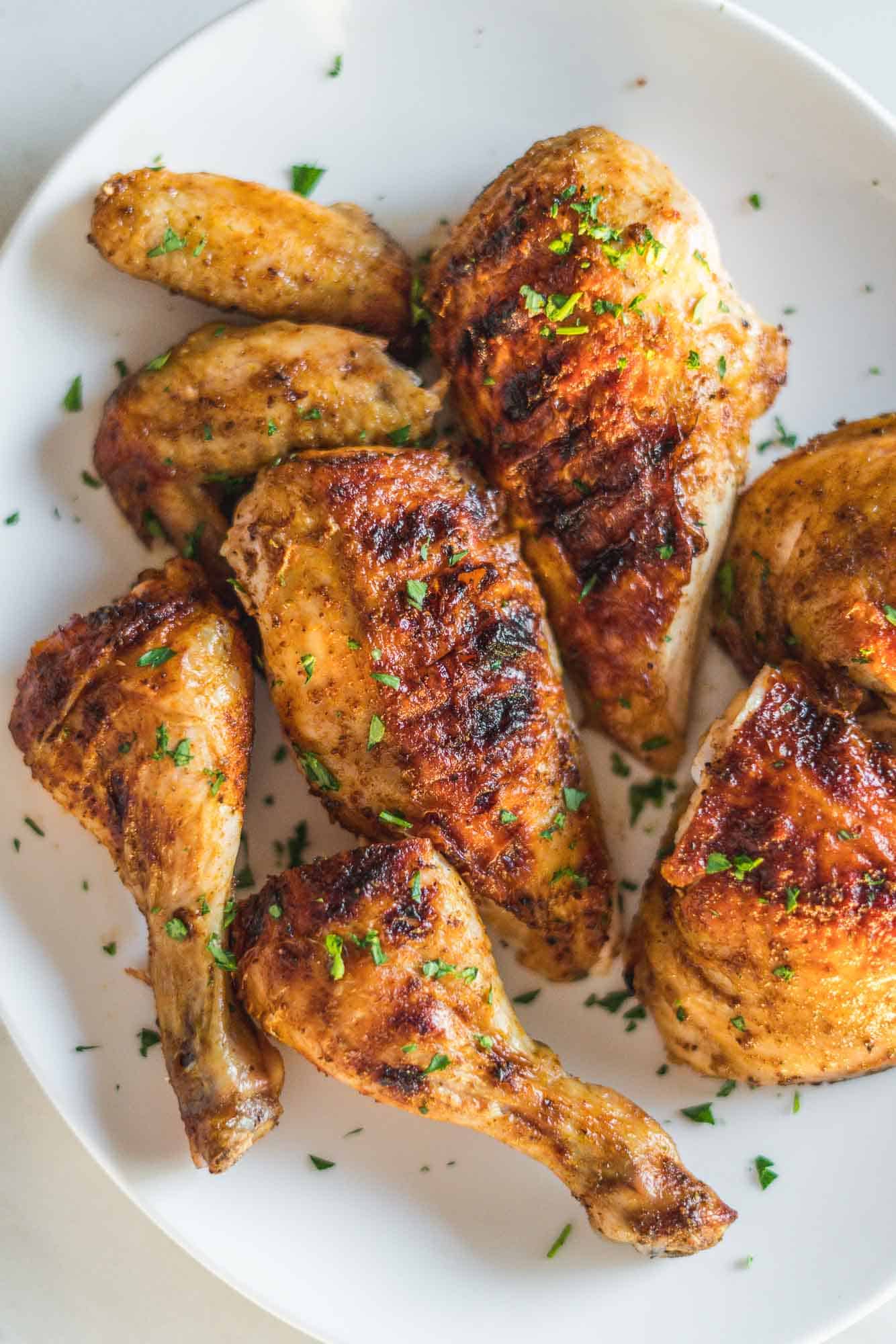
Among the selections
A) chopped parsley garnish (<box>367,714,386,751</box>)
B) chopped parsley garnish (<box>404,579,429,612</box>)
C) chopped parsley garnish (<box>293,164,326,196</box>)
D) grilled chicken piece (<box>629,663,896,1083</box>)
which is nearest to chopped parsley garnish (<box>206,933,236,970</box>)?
chopped parsley garnish (<box>367,714,386,751</box>)

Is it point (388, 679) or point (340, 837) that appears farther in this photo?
point (340, 837)

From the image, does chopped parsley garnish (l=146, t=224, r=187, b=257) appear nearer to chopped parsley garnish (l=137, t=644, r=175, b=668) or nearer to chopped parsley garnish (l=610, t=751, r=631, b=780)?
chopped parsley garnish (l=137, t=644, r=175, b=668)

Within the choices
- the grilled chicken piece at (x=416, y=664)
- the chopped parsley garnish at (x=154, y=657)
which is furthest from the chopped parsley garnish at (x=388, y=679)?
the chopped parsley garnish at (x=154, y=657)

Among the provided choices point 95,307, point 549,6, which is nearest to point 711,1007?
point 95,307

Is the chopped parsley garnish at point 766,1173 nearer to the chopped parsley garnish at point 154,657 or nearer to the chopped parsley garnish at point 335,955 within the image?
the chopped parsley garnish at point 335,955

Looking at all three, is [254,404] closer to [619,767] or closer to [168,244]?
[168,244]

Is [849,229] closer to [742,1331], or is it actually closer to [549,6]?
[549,6]

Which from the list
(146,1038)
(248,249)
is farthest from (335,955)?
(248,249)
